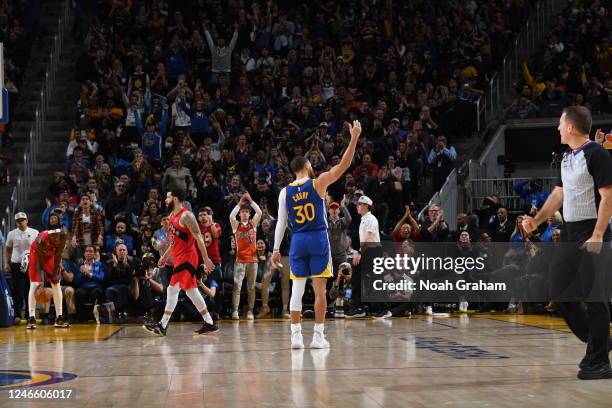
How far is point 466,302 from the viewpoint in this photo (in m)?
17.7

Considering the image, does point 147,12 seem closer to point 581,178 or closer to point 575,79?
point 575,79

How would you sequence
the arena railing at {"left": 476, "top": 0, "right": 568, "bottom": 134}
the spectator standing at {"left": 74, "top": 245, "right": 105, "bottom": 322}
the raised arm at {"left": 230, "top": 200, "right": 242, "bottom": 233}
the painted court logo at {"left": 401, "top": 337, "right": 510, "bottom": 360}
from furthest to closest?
the arena railing at {"left": 476, "top": 0, "right": 568, "bottom": 134}, the spectator standing at {"left": 74, "top": 245, "right": 105, "bottom": 322}, the raised arm at {"left": 230, "top": 200, "right": 242, "bottom": 233}, the painted court logo at {"left": 401, "top": 337, "right": 510, "bottom": 360}

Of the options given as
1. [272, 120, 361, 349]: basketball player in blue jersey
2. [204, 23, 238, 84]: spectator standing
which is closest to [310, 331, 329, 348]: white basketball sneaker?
[272, 120, 361, 349]: basketball player in blue jersey

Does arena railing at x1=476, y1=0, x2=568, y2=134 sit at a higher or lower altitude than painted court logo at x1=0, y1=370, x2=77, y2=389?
higher

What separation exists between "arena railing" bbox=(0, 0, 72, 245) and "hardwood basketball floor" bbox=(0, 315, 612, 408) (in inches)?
266

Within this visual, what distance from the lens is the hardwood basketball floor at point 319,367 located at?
6797mm

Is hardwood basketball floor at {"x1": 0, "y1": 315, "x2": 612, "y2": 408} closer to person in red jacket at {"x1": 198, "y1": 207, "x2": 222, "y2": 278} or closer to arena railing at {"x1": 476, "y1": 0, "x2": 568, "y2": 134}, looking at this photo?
person in red jacket at {"x1": 198, "y1": 207, "x2": 222, "y2": 278}

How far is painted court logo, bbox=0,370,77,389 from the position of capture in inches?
310

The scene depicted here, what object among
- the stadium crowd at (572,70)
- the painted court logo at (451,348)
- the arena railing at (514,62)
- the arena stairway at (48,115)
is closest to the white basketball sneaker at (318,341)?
the painted court logo at (451,348)

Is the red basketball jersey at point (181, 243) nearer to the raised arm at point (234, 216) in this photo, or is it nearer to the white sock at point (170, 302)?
the white sock at point (170, 302)

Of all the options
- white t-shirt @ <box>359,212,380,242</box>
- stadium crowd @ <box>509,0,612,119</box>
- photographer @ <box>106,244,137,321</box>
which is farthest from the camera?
stadium crowd @ <box>509,0,612,119</box>

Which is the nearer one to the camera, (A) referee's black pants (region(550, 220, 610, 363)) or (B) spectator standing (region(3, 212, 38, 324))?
(A) referee's black pants (region(550, 220, 610, 363))

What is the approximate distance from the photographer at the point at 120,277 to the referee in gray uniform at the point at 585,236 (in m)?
10.7

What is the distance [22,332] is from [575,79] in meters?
15.0
